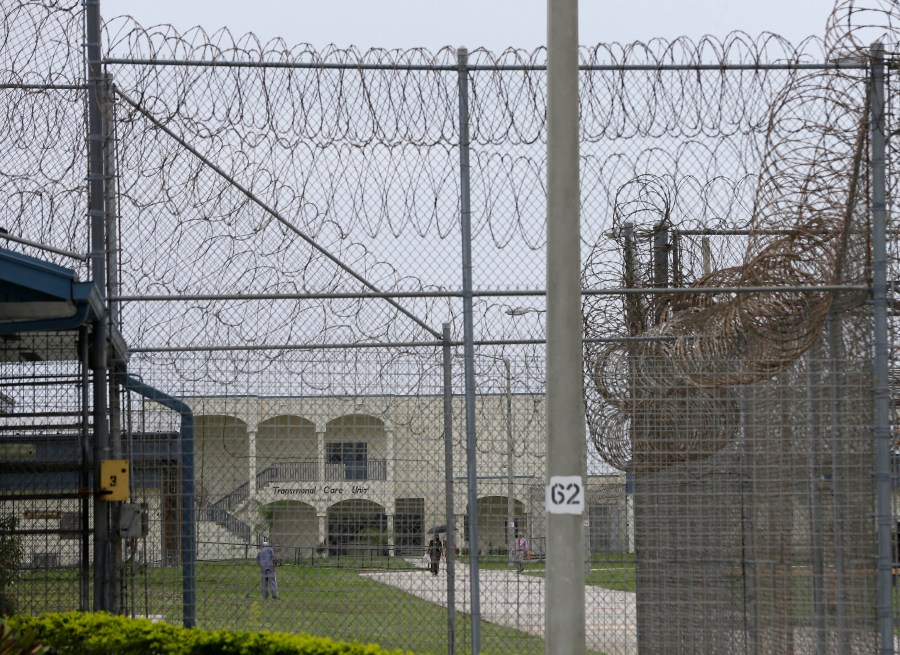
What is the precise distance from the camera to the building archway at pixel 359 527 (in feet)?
26.1

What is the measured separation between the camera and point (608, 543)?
8594mm

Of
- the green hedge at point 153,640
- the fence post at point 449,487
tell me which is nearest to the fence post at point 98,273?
the green hedge at point 153,640

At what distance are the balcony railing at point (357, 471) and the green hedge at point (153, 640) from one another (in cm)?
117

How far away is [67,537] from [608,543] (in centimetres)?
404

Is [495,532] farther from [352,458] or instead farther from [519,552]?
[352,458]

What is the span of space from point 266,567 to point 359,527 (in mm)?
702

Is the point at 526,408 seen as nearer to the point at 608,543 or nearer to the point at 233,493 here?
the point at 608,543

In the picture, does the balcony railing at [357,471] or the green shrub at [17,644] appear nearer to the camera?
the green shrub at [17,644]

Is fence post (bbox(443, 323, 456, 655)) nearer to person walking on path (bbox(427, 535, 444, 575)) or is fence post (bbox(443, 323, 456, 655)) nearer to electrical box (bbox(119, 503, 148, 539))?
person walking on path (bbox(427, 535, 444, 575))

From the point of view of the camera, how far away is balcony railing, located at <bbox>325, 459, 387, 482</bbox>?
26.5 ft

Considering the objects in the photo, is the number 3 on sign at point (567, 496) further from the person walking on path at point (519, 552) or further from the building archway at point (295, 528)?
the building archway at point (295, 528)

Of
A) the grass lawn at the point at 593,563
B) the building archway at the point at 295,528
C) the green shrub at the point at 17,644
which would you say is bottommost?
the green shrub at the point at 17,644

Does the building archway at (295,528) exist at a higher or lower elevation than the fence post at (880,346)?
lower

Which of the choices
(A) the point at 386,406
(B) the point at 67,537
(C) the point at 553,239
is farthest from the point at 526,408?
(B) the point at 67,537
